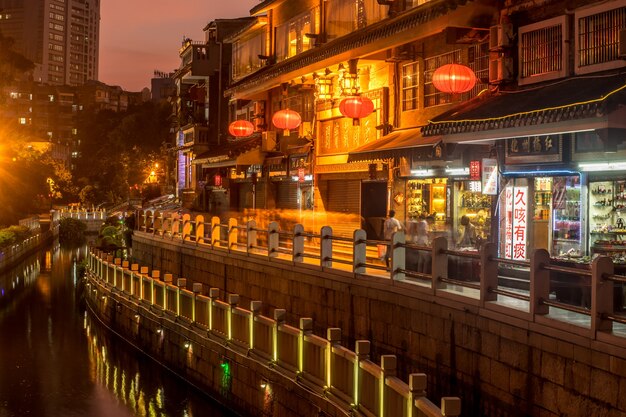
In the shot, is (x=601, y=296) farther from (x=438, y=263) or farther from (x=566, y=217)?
(x=566, y=217)

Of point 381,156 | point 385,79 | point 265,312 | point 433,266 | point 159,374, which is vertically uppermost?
point 385,79

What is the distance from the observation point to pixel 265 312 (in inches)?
742

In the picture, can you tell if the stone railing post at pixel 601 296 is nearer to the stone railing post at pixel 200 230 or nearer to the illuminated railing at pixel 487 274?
the illuminated railing at pixel 487 274

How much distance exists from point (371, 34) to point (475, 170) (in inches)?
220

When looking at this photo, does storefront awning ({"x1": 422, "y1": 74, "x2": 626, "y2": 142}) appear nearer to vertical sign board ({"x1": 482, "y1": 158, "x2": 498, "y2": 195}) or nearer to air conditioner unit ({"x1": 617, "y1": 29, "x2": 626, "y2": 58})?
air conditioner unit ({"x1": 617, "y1": 29, "x2": 626, "y2": 58})

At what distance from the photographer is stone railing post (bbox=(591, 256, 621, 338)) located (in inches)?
343

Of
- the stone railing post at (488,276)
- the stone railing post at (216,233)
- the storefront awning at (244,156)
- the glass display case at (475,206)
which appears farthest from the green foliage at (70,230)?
the stone railing post at (488,276)

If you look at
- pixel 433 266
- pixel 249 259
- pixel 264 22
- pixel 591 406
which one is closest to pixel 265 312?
pixel 249 259

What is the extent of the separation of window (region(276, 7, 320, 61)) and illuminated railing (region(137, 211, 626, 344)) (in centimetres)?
1105

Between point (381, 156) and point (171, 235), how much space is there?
11.4 meters

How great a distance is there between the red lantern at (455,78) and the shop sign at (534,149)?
1.58 m

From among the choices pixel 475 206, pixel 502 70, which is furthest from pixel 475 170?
pixel 502 70

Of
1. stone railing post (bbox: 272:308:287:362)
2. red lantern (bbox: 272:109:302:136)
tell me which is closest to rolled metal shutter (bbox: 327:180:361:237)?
red lantern (bbox: 272:109:302:136)

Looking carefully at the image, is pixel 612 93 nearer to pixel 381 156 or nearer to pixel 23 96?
pixel 381 156
